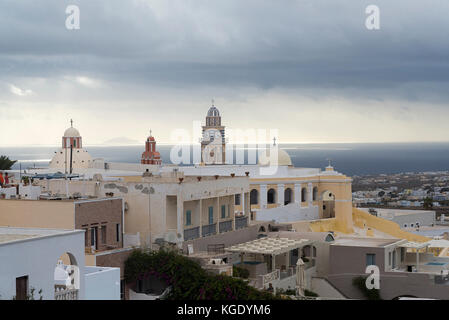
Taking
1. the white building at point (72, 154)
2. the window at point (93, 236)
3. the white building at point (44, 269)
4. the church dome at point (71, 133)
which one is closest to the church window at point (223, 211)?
the window at point (93, 236)

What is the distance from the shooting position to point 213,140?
221ft

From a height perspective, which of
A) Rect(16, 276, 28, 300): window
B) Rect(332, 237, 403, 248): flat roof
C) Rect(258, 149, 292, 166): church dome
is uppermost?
Rect(258, 149, 292, 166): church dome

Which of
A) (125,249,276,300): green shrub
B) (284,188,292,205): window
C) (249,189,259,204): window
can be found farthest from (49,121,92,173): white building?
(125,249,276,300): green shrub

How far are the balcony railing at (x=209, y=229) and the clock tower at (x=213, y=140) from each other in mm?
28902

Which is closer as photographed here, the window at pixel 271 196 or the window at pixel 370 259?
the window at pixel 370 259

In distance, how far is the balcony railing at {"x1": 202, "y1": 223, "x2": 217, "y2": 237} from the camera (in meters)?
31.6

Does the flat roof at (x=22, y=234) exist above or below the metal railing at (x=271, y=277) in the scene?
above

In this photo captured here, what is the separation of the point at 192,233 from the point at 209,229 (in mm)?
1859

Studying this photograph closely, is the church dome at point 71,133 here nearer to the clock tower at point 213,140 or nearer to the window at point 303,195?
the clock tower at point 213,140

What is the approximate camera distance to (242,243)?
33.8 m

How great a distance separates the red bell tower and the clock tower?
8651mm

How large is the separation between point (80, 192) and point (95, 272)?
9495mm

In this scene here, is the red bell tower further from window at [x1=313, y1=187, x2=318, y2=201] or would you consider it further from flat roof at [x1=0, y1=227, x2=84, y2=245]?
flat roof at [x1=0, y1=227, x2=84, y2=245]

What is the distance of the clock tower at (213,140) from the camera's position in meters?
65.4
